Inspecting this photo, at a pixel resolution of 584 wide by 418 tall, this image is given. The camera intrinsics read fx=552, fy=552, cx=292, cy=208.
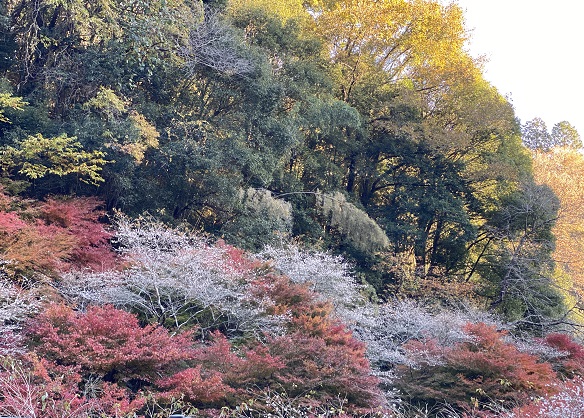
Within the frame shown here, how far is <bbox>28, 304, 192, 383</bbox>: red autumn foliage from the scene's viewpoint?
540 cm

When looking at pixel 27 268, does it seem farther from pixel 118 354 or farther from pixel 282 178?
pixel 282 178

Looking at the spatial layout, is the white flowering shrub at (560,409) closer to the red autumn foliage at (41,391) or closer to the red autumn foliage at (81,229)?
the red autumn foliage at (41,391)

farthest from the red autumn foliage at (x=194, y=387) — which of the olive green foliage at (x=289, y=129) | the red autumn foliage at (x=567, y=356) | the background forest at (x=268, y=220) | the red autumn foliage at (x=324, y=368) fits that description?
the red autumn foliage at (x=567, y=356)

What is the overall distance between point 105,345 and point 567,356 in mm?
7791

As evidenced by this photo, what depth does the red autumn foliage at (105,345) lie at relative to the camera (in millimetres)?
5398

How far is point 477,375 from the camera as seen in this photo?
729cm

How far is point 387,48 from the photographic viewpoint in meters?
17.3

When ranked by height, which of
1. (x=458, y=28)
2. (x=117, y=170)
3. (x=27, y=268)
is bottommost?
(x=27, y=268)

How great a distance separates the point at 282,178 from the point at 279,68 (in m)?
2.71

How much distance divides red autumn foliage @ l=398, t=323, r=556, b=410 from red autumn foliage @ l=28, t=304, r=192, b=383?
3.46 meters

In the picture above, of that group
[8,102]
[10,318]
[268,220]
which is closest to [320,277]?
[268,220]

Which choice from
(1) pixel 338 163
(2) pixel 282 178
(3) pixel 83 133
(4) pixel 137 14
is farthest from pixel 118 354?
(1) pixel 338 163

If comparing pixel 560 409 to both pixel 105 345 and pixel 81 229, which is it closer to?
pixel 105 345

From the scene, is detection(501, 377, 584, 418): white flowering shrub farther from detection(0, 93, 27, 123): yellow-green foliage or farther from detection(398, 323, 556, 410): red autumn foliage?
detection(0, 93, 27, 123): yellow-green foliage
